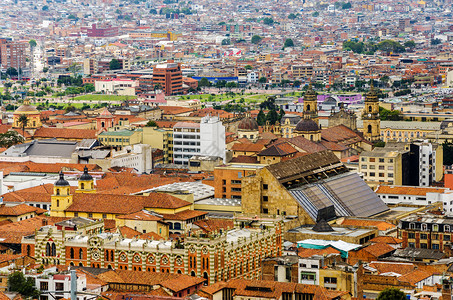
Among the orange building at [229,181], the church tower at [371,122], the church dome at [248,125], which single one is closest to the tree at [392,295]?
the orange building at [229,181]

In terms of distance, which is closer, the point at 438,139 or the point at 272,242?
the point at 272,242

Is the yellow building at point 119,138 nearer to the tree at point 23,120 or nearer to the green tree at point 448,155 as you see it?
the tree at point 23,120

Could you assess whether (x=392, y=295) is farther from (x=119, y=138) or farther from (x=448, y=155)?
(x=119, y=138)

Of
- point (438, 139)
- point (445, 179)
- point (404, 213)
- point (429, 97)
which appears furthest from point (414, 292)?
point (429, 97)

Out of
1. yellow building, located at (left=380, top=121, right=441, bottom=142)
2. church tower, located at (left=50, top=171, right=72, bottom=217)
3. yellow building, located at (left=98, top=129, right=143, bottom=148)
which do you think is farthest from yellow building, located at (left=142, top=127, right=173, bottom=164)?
church tower, located at (left=50, top=171, right=72, bottom=217)

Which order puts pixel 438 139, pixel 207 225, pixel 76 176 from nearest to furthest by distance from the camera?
pixel 207 225 < pixel 76 176 < pixel 438 139

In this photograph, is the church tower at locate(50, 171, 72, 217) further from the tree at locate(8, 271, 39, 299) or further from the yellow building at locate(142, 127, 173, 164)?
the yellow building at locate(142, 127, 173, 164)

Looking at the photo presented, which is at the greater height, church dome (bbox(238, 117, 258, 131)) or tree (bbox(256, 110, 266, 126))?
church dome (bbox(238, 117, 258, 131))

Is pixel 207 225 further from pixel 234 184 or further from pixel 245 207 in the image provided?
pixel 234 184
